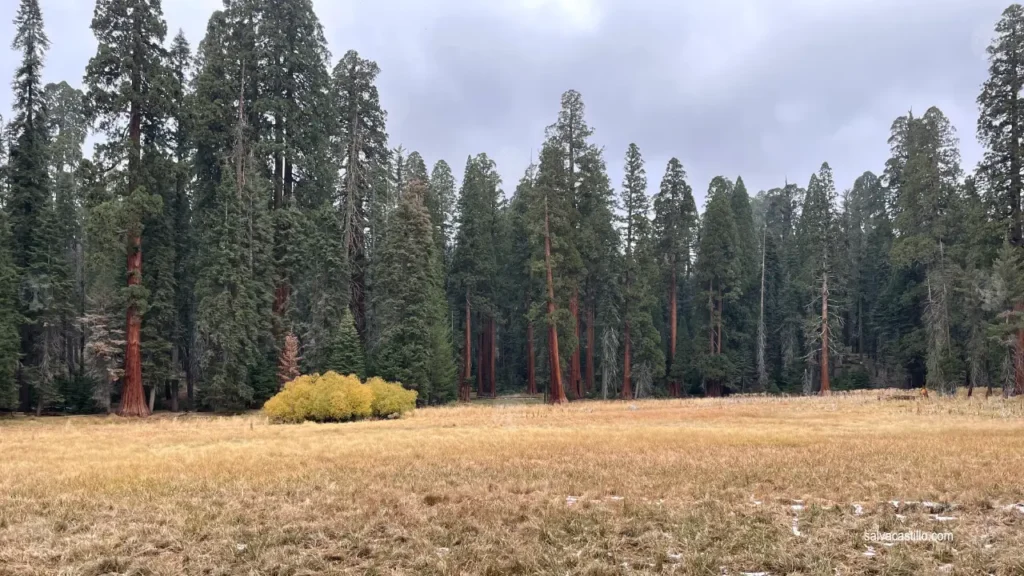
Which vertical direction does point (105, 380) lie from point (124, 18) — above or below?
below

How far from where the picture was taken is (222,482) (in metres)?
9.47

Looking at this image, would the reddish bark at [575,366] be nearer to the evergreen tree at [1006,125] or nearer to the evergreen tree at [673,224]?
the evergreen tree at [673,224]

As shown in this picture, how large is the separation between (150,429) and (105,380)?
445 inches

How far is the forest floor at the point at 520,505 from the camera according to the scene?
571 cm

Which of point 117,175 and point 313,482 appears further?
point 117,175

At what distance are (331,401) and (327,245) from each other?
532 inches

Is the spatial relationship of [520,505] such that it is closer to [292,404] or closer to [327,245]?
[292,404]

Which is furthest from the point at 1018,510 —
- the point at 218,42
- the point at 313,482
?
the point at 218,42

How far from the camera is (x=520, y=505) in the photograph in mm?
7750

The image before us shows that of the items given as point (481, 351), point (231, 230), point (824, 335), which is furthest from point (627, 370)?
point (231, 230)

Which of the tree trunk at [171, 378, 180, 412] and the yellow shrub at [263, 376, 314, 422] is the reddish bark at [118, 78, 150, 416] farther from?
the yellow shrub at [263, 376, 314, 422]

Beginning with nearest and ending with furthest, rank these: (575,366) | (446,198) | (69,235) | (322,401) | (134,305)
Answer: (322,401), (134,305), (69,235), (575,366), (446,198)

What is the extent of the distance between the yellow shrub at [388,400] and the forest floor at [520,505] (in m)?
7.46

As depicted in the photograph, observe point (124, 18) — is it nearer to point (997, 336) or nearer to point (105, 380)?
point (105, 380)
